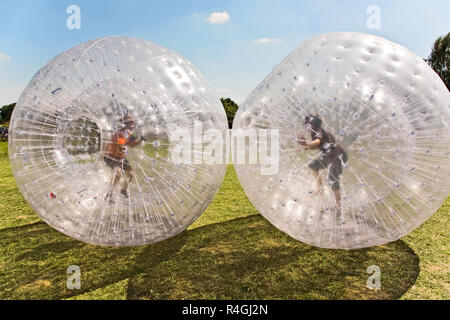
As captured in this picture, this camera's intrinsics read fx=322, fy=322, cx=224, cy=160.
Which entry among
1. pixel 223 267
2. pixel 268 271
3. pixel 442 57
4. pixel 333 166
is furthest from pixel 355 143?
pixel 442 57

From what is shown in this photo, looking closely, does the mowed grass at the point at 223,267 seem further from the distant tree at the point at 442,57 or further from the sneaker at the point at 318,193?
the distant tree at the point at 442,57

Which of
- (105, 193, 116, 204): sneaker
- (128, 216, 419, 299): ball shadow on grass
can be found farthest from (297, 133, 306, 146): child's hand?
(105, 193, 116, 204): sneaker

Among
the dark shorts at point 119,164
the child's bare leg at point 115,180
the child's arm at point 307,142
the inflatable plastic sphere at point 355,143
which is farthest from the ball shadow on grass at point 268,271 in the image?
the child's arm at point 307,142

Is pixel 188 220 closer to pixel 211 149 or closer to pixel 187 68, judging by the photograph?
pixel 211 149

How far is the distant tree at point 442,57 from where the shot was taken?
1003 inches

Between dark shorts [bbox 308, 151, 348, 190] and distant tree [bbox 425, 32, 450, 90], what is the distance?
94.3ft

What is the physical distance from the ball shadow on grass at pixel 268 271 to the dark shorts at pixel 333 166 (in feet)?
2.88

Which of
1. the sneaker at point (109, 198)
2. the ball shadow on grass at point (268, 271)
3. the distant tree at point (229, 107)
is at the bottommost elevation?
the ball shadow on grass at point (268, 271)

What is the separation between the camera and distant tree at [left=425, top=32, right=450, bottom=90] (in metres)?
25.5

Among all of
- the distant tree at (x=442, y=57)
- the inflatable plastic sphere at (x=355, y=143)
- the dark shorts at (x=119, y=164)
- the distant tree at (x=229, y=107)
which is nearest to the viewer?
the inflatable plastic sphere at (x=355, y=143)

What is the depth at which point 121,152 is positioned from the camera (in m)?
2.46

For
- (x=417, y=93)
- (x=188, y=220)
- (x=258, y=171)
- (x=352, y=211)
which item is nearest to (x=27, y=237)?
(x=188, y=220)

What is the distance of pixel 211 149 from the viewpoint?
8.84 ft

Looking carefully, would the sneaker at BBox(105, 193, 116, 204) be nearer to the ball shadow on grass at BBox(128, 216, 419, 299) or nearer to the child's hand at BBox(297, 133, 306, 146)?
the ball shadow on grass at BBox(128, 216, 419, 299)
